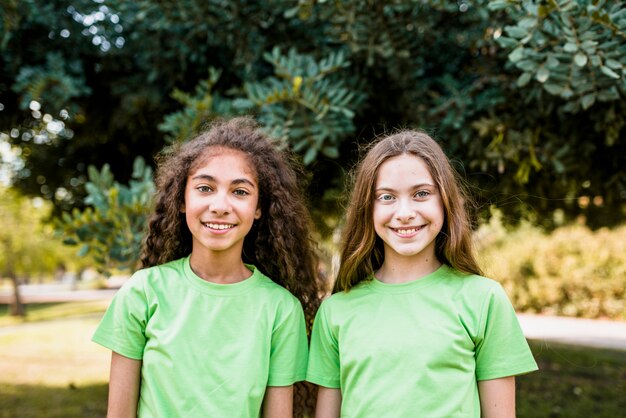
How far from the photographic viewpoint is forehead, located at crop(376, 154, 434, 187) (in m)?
2.04

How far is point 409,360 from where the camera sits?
1896 mm

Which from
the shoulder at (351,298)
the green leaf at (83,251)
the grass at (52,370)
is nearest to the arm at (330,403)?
the shoulder at (351,298)

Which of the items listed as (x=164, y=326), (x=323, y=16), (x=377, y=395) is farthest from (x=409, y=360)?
(x=323, y=16)

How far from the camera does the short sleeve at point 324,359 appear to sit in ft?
6.66

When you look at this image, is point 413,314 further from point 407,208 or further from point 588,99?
point 588,99

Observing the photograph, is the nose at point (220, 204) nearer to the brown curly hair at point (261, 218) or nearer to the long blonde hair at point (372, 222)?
the brown curly hair at point (261, 218)

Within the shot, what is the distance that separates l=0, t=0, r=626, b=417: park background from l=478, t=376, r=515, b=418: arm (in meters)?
0.56

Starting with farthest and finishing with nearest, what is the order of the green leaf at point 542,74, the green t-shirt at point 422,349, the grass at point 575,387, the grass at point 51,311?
the grass at point 51,311 < the grass at point 575,387 < the green leaf at point 542,74 < the green t-shirt at point 422,349

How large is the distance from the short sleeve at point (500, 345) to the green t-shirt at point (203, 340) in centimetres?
60

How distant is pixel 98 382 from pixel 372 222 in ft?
20.8

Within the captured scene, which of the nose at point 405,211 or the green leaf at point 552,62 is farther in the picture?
the green leaf at point 552,62

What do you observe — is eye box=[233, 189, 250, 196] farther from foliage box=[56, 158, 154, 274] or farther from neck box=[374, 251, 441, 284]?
foliage box=[56, 158, 154, 274]

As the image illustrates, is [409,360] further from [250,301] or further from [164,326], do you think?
[164,326]

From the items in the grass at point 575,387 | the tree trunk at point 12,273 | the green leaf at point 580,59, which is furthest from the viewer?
the tree trunk at point 12,273
